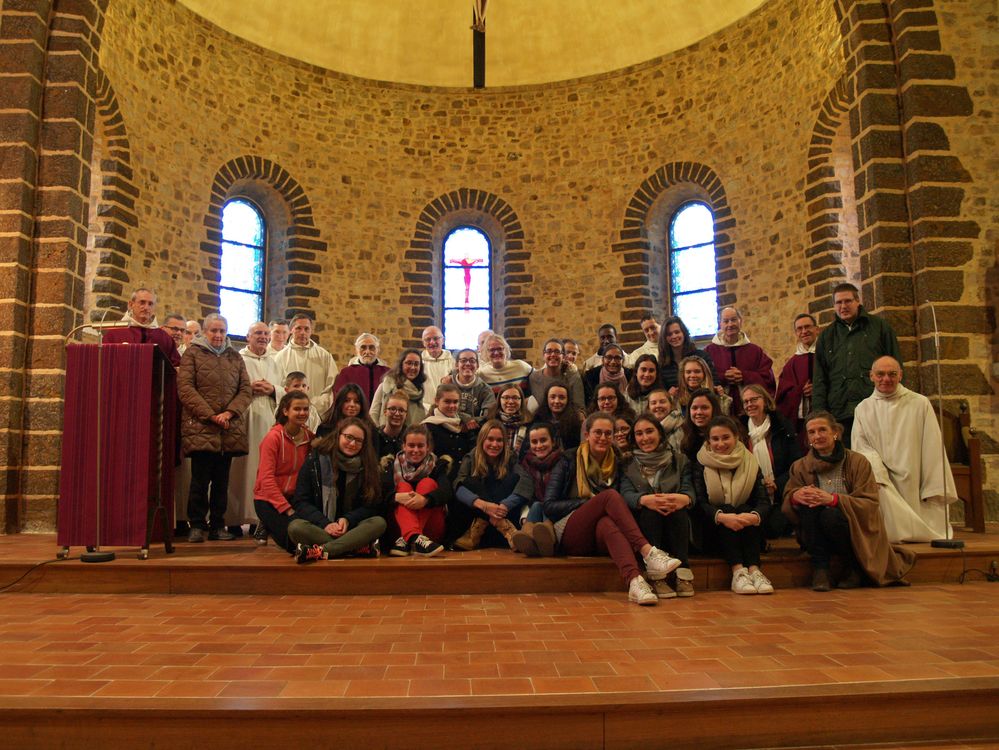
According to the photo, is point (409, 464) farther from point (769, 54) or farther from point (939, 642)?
point (769, 54)

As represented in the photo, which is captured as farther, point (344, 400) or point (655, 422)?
point (344, 400)

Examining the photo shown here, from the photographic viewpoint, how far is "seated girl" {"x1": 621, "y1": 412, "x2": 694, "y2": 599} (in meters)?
4.43

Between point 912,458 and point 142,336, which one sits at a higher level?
point 142,336

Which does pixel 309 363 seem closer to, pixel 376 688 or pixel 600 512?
pixel 600 512

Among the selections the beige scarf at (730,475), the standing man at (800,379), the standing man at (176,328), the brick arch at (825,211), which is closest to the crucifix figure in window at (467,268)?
the brick arch at (825,211)

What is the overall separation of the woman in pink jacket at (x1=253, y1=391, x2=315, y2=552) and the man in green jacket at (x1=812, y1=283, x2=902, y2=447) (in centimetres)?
400

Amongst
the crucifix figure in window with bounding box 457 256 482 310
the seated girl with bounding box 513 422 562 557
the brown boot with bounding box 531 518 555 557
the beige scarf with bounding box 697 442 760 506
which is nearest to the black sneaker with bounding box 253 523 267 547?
the seated girl with bounding box 513 422 562 557

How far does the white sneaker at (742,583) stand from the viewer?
437 centimetres

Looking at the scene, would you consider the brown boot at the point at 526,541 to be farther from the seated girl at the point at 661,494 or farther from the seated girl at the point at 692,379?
the seated girl at the point at 692,379

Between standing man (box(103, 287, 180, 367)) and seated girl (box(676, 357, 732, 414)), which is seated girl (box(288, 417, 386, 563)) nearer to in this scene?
standing man (box(103, 287, 180, 367))

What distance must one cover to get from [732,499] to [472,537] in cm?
174

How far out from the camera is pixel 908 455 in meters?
5.43

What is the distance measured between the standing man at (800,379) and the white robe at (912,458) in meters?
0.94

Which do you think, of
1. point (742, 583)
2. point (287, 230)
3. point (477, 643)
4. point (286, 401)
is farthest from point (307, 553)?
point (287, 230)
